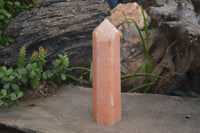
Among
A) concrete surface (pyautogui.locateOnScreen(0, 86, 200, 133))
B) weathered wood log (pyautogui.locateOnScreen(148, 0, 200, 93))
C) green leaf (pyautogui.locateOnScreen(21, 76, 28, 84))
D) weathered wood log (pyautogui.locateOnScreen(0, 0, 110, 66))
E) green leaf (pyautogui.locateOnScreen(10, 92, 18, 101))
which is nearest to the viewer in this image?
concrete surface (pyautogui.locateOnScreen(0, 86, 200, 133))

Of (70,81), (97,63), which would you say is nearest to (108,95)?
(97,63)

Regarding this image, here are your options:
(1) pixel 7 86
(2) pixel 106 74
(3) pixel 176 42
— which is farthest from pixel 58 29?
(3) pixel 176 42

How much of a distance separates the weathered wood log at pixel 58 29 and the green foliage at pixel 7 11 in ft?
0.42

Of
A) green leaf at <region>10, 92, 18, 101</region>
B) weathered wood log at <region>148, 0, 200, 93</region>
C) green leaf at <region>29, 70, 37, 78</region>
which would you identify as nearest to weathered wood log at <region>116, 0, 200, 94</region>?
weathered wood log at <region>148, 0, 200, 93</region>

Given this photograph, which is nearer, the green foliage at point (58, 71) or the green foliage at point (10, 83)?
the green foliage at point (10, 83)

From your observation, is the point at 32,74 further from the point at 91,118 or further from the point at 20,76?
the point at 91,118

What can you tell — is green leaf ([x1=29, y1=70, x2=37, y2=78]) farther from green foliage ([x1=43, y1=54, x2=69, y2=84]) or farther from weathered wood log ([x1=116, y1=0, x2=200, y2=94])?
weathered wood log ([x1=116, y1=0, x2=200, y2=94])

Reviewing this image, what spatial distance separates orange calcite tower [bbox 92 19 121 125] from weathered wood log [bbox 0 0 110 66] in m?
0.82

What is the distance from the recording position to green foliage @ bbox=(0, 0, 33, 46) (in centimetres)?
213

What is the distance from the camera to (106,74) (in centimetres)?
135

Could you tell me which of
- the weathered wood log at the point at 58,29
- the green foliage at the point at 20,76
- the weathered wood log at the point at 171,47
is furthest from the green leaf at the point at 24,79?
the weathered wood log at the point at 171,47

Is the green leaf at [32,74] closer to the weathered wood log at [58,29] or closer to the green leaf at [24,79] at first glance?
the green leaf at [24,79]

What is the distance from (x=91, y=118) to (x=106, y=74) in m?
0.32

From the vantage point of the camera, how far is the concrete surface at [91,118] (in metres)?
1.30
